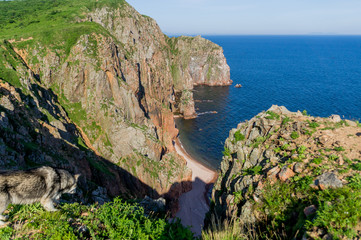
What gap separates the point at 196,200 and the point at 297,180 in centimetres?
4245

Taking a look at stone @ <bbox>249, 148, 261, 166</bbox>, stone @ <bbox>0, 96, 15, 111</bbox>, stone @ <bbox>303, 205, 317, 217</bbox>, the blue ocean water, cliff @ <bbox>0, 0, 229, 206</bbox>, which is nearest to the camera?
stone @ <bbox>303, 205, 317, 217</bbox>

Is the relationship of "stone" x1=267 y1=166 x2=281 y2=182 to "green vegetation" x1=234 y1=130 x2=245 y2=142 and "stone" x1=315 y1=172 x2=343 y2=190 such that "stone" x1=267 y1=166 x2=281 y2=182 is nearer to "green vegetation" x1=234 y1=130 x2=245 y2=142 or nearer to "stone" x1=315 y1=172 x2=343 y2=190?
"stone" x1=315 y1=172 x2=343 y2=190

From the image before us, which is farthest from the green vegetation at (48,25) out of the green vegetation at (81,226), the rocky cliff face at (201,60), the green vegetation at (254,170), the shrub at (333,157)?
the rocky cliff face at (201,60)

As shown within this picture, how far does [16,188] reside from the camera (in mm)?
9469

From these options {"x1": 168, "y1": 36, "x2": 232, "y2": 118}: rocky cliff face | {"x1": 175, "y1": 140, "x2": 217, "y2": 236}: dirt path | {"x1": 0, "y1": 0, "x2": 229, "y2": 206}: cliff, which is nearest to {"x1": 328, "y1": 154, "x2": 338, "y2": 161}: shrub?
{"x1": 0, "y1": 0, "x2": 229, "y2": 206}: cliff

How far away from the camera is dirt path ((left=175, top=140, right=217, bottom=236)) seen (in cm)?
4772

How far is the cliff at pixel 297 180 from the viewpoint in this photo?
10453 millimetres

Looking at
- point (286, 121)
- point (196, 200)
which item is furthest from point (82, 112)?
point (286, 121)

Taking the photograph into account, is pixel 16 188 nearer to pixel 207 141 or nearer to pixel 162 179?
pixel 162 179

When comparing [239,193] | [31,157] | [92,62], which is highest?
[92,62]

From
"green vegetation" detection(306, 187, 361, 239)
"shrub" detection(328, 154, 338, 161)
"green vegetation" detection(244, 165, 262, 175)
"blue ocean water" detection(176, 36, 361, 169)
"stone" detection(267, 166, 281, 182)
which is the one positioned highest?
"shrub" detection(328, 154, 338, 161)

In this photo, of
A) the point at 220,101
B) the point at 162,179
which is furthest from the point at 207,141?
the point at 220,101

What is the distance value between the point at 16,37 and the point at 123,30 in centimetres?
4196

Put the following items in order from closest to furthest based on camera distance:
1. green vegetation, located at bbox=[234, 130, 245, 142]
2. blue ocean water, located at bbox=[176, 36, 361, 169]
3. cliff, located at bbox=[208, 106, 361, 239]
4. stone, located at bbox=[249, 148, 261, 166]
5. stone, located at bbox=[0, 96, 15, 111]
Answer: cliff, located at bbox=[208, 106, 361, 239] → stone, located at bbox=[249, 148, 261, 166] → green vegetation, located at bbox=[234, 130, 245, 142] → stone, located at bbox=[0, 96, 15, 111] → blue ocean water, located at bbox=[176, 36, 361, 169]
